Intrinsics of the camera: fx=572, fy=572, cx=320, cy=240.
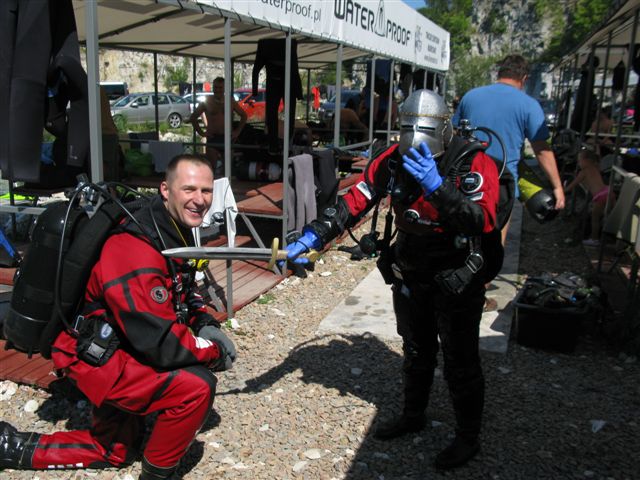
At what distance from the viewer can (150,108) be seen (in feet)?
84.2

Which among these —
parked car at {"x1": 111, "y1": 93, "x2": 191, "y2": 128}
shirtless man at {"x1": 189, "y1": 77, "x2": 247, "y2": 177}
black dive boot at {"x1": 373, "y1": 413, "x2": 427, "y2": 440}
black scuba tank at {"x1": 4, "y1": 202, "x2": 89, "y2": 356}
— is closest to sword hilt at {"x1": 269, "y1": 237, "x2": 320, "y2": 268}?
black scuba tank at {"x1": 4, "y1": 202, "x2": 89, "y2": 356}

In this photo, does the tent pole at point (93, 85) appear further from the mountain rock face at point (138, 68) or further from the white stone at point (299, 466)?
the mountain rock face at point (138, 68)

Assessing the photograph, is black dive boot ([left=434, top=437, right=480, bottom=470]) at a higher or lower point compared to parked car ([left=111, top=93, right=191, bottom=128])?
lower

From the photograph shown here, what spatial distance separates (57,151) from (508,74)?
14.0 feet

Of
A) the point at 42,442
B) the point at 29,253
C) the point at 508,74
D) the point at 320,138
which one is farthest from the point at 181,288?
the point at 320,138

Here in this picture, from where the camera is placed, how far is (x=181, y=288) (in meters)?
2.69

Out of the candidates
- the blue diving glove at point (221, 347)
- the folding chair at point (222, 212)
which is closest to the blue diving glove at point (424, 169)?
the blue diving glove at point (221, 347)

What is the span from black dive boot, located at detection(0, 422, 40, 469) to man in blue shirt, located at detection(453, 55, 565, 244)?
12.7ft

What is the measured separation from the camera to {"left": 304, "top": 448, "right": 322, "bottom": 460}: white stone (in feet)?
10.3

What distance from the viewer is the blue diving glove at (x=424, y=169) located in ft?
7.99

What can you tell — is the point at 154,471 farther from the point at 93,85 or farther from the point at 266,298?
the point at 266,298

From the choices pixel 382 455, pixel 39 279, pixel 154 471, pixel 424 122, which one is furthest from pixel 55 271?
pixel 382 455

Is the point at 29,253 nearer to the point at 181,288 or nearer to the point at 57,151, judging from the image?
the point at 181,288

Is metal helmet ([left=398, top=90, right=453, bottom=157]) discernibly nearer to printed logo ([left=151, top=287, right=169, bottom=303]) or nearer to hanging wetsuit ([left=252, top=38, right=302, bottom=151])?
printed logo ([left=151, top=287, right=169, bottom=303])
